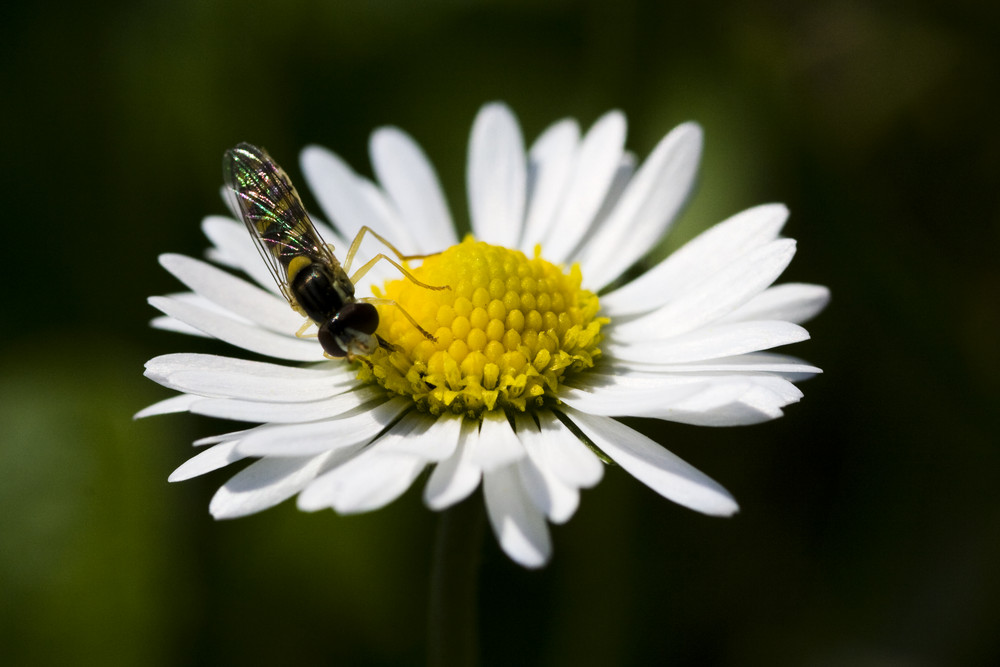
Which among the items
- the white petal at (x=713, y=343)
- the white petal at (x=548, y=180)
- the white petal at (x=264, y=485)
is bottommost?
the white petal at (x=264, y=485)

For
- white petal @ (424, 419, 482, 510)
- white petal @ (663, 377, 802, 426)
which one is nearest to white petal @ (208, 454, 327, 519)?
white petal @ (424, 419, 482, 510)

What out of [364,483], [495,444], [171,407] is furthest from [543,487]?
[171,407]

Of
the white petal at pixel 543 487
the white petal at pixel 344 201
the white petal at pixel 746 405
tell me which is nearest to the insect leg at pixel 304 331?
the white petal at pixel 344 201

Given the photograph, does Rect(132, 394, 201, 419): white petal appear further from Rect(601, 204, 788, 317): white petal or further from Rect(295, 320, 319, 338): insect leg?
Rect(601, 204, 788, 317): white petal

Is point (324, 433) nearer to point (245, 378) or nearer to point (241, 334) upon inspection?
point (245, 378)

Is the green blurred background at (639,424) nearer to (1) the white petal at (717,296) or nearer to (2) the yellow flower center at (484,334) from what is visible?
(1) the white petal at (717,296)


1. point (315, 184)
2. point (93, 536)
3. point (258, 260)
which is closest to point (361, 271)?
point (258, 260)
